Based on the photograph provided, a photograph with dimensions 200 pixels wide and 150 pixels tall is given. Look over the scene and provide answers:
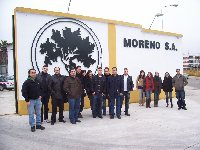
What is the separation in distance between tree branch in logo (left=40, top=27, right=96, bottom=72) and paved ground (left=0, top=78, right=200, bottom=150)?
3.11 m

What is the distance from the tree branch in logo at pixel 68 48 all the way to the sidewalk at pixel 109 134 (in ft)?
10.4

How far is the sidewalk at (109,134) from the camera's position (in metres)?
7.25

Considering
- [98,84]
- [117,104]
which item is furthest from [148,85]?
[98,84]

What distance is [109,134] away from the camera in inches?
335

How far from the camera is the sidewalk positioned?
7254 mm

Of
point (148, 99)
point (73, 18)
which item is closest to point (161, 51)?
point (148, 99)

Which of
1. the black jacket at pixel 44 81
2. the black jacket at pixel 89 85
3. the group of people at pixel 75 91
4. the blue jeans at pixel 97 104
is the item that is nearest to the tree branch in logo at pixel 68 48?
the group of people at pixel 75 91

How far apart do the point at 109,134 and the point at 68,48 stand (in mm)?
6153

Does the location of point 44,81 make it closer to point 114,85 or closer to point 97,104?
point 97,104

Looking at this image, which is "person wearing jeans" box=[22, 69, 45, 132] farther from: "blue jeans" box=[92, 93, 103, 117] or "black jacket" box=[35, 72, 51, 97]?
"blue jeans" box=[92, 93, 103, 117]

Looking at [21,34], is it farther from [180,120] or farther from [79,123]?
[180,120]

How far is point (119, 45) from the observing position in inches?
629

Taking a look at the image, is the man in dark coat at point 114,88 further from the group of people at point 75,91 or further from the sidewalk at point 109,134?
the sidewalk at point 109,134

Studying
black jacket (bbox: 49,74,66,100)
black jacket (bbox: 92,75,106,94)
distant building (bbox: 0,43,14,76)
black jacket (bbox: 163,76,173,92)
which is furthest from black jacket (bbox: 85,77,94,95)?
distant building (bbox: 0,43,14,76)
